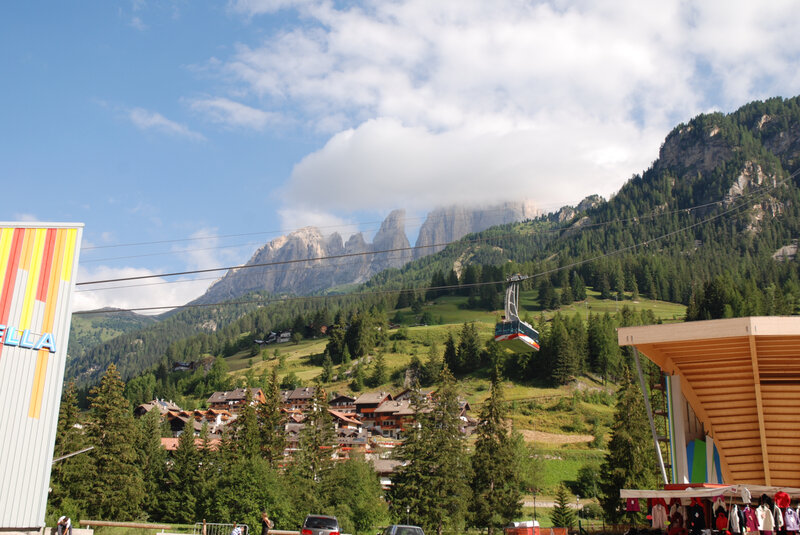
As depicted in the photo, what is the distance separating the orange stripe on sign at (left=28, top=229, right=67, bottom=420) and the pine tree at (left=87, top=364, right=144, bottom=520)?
1386 inches

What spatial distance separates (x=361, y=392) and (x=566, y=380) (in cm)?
3778

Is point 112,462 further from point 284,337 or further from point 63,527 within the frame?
point 284,337

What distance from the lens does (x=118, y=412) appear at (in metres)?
55.5

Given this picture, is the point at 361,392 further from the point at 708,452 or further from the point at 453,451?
the point at 708,452

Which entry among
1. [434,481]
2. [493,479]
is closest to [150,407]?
[493,479]

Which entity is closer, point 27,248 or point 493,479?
point 27,248

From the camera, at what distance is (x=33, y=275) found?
22.5 metres

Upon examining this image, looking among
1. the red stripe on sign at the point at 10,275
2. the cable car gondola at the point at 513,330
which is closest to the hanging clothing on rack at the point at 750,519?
the cable car gondola at the point at 513,330

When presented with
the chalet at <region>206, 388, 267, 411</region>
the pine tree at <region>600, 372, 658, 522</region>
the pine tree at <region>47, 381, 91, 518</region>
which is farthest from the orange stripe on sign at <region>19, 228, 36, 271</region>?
the chalet at <region>206, 388, 267, 411</region>

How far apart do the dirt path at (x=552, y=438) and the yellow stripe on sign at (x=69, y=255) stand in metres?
75.2

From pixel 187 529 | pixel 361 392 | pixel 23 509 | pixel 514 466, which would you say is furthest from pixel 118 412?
pixel 361 392

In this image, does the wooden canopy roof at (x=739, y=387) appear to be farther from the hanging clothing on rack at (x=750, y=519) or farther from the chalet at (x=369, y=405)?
the chalet at (x=369, y=405)

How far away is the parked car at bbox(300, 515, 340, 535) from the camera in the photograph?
979 inches

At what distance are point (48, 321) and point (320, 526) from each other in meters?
12.1
